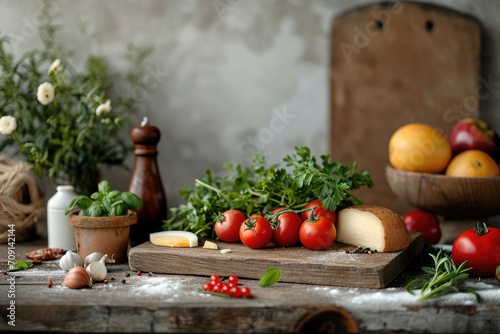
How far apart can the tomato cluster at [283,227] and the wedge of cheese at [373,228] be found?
1.7 inches

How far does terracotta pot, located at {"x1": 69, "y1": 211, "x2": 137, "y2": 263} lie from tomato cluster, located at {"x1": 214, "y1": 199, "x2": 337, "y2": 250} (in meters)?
0.25

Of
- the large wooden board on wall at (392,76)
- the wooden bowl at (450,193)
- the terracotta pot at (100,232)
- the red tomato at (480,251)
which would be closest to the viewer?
the red tomato at (480,251)

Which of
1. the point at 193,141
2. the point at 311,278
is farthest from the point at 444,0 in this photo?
the point at 311,278

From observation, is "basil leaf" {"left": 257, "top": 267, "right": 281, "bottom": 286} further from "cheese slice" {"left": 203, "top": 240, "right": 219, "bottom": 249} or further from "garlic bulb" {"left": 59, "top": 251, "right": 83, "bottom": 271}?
"garlic bulb" {"left": 59, "top": 251, "right": 83, "bottom": 271}

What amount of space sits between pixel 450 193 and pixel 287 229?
1.74 feet

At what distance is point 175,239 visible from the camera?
1.58m

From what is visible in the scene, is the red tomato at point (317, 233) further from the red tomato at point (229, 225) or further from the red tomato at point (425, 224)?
the red tomato at point (425, 224)

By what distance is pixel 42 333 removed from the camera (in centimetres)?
133

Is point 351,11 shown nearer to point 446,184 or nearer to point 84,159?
point 446,184

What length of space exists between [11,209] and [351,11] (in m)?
1.34

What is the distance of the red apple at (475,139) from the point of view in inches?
72.5

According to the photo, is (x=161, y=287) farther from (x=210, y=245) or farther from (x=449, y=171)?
(x=449, y=171)

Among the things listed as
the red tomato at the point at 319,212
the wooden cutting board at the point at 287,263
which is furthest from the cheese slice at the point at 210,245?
the red tomato at the point at 319,212

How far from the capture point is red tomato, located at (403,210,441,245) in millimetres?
1805
